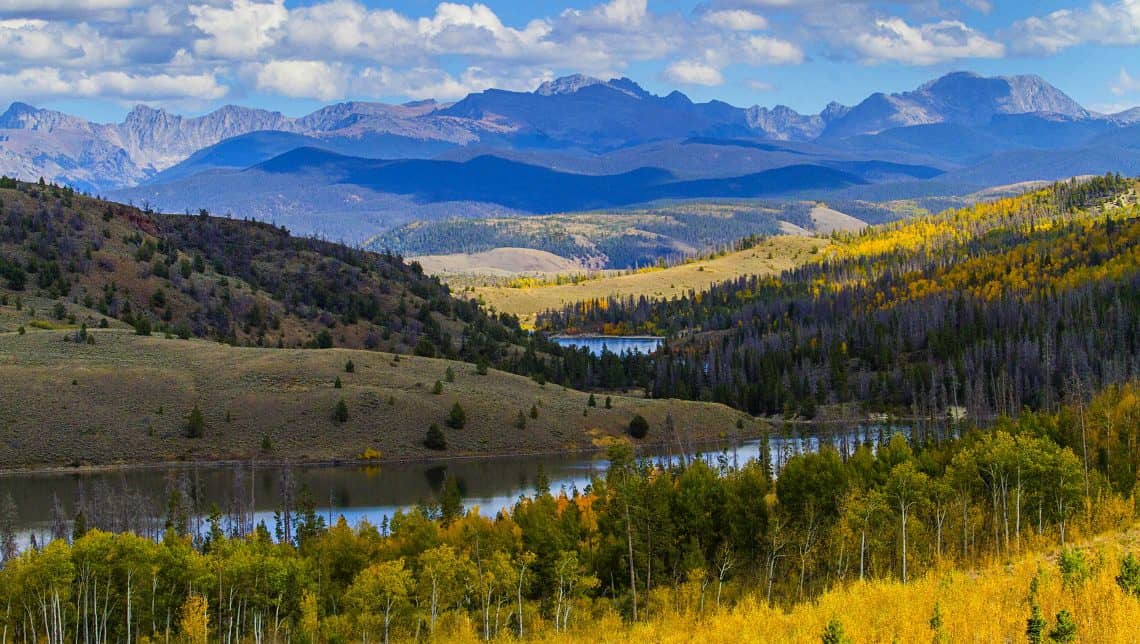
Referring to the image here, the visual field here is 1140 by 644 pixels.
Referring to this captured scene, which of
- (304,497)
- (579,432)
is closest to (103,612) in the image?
(304,497)

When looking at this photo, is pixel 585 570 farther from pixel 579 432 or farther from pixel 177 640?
pixel 579 432

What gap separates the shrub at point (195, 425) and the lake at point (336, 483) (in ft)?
25.9

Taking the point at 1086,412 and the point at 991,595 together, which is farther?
the point at 1086,412

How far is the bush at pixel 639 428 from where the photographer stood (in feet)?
610

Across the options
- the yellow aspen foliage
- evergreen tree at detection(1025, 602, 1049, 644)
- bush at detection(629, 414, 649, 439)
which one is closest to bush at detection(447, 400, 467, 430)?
bush at detection(629, 414, 649, 439)

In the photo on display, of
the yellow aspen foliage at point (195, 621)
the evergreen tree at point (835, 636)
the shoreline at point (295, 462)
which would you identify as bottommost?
the yellow aspen foliage at point (195, 621)

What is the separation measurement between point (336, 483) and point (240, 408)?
2965 centimetres

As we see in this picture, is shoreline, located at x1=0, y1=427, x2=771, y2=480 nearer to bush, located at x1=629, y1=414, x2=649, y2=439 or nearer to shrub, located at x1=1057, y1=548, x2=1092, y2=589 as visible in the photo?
bush, located at x1=629, y1=414, x2=649, y2=439

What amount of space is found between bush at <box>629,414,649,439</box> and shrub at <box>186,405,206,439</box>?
62225 mm

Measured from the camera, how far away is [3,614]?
7125 centimetres

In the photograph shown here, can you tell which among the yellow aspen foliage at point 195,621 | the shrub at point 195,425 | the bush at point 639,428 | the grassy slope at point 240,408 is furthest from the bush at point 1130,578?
the bush at point 639,428

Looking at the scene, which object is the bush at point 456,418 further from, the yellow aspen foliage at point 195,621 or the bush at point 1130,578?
the bush at point 1130,578

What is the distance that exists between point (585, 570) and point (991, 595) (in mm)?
35443

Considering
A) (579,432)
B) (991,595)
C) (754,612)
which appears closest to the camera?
(991,595)
